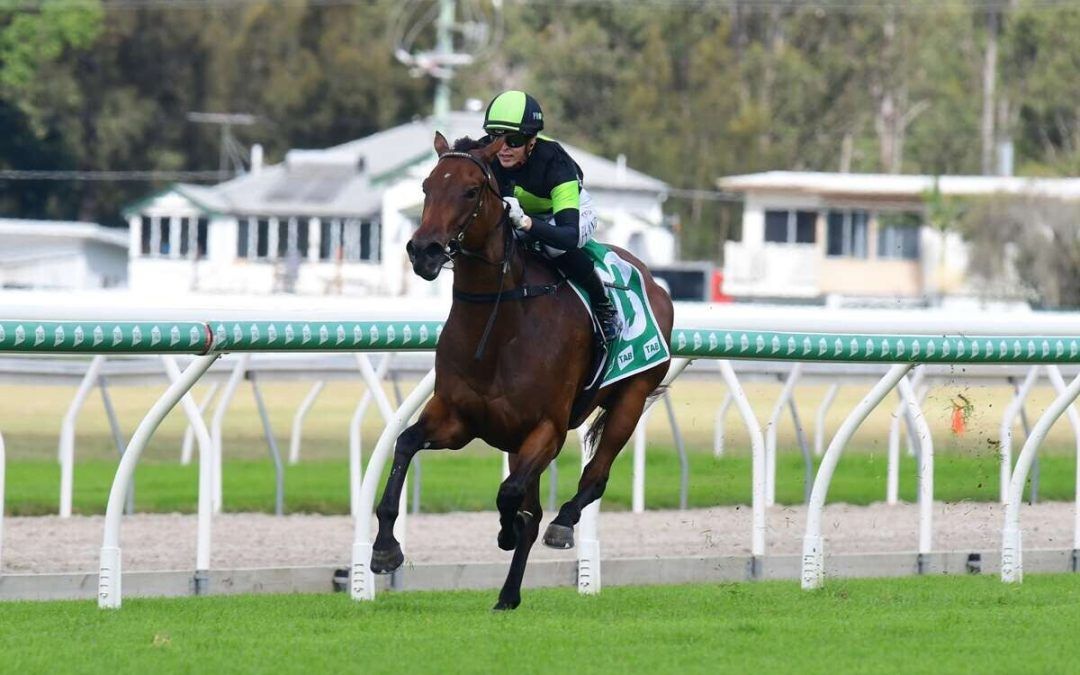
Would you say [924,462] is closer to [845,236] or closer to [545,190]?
[545,190]

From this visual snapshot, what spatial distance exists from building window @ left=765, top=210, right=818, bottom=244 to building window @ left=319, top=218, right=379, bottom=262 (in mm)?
10252

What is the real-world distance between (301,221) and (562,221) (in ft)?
141

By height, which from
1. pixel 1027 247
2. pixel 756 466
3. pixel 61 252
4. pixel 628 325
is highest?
pixel 1027 247

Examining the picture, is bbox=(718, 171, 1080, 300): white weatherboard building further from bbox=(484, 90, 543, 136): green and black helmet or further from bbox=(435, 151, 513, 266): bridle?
bbox=(435, 151, 513, 266): bridle

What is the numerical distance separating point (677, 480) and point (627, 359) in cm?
691

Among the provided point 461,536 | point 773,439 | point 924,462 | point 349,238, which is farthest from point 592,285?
point 349,238

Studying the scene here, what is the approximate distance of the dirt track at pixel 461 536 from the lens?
910cm

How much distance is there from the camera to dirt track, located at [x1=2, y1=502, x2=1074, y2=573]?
29.9ft

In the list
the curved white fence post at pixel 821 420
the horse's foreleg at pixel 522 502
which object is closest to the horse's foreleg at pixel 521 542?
the horse's foreleg at pixel 522 502

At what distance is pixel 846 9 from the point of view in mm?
64375

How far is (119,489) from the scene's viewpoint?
6.36 metres

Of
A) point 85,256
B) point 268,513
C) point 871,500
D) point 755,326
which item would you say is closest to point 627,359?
point 755,326

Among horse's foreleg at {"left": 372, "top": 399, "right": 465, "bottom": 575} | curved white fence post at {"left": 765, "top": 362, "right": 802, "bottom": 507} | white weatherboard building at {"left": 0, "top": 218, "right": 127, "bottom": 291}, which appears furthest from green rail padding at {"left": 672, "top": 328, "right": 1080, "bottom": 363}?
white weatherboard building at {"left": 0, "top": 218, "right": 127, "bottom": 291}

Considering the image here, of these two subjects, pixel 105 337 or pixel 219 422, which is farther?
pixel 219 422
